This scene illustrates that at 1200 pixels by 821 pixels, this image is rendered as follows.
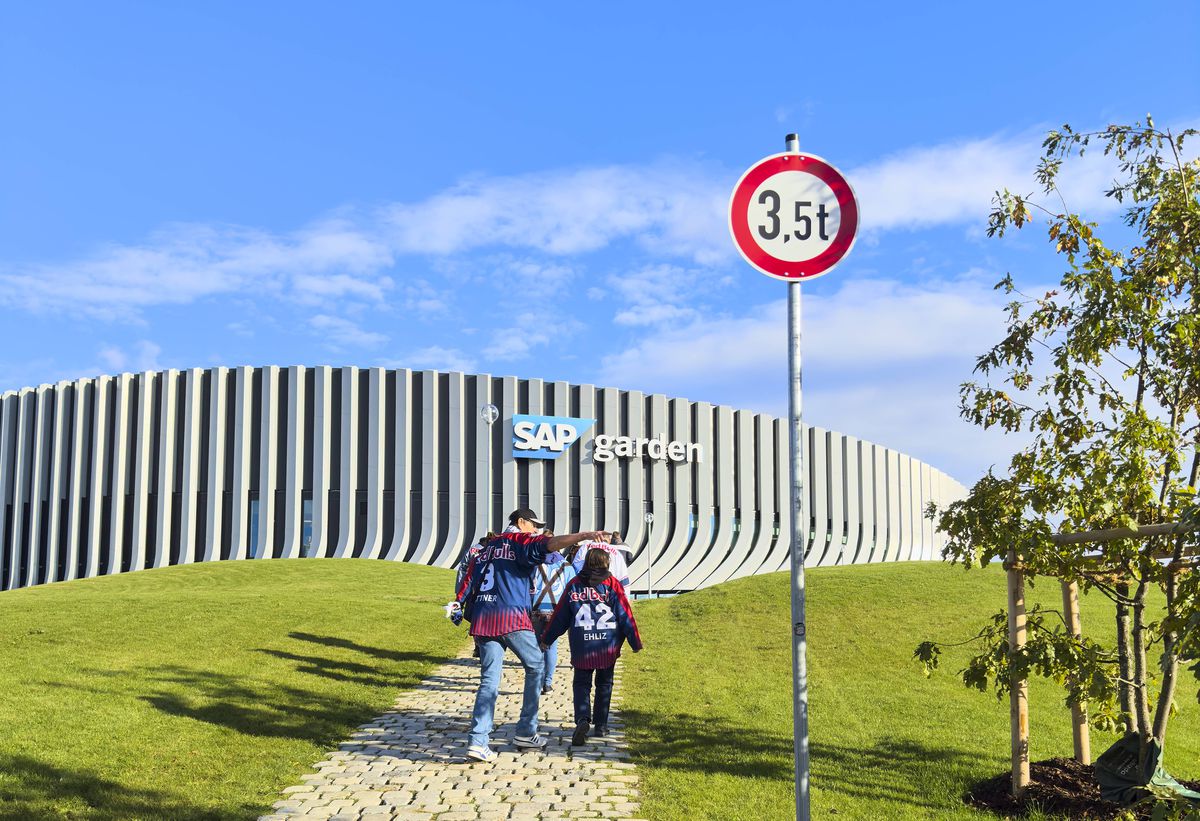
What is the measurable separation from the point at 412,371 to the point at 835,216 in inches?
1719

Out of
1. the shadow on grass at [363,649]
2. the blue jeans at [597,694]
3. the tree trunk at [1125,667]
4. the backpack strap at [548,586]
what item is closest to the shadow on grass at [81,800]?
the blue jeans at [597,694]

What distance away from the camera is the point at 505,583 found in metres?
9.22

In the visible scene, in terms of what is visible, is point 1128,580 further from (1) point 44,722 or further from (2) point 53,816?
(1) point 44,722

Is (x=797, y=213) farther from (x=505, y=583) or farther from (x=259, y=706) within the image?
(x=259, y=706)

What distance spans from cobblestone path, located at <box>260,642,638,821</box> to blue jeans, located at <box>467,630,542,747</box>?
26cm

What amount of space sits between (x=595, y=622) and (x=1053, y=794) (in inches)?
169

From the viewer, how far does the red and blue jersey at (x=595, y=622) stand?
9.78 meters

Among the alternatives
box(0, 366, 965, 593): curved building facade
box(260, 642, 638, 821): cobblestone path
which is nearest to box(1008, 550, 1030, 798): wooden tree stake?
box(260, 642, 638, 821): cobblestone path

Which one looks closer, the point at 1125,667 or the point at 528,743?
the point at 1125,667

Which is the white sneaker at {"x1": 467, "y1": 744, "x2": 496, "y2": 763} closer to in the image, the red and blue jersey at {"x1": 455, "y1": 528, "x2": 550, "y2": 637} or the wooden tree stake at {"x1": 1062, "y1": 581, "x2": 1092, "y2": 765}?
the red and blue jersey at {"x1": 455, "y1": 528, "x2": 550, "y2": 637}

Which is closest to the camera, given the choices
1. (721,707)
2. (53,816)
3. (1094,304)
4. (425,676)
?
(53,816)

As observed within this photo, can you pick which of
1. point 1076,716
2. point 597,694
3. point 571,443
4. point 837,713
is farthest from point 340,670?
point 571,443

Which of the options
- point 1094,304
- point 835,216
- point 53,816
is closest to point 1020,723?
point 1094,304

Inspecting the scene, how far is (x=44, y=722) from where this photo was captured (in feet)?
32.3
